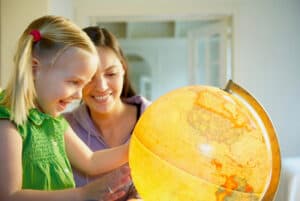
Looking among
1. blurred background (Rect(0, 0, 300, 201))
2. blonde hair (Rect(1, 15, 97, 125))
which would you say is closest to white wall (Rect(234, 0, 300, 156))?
blurred background (Rect(0, 0, 300, 201))

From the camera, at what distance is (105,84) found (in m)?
1.40

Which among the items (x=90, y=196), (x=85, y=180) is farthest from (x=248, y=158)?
(x=85, y=180)

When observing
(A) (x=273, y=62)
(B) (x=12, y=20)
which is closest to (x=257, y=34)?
(A) (x=273, y=62)

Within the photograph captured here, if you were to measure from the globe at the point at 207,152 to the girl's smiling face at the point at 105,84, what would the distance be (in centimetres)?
54

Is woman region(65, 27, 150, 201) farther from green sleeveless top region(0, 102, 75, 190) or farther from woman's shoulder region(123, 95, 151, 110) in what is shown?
green sleeveless top region(0, 102, 75, 190)

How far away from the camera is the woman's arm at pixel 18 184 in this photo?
94cm

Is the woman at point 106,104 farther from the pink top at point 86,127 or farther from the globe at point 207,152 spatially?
the globe at point 207,152

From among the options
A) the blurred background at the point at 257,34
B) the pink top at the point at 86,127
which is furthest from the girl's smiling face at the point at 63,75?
the blurred background at the point at 257,34

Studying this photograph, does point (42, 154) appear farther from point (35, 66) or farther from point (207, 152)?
point (207, 152)

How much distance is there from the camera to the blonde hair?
1006mm

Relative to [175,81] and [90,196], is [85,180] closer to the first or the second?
[90,196]

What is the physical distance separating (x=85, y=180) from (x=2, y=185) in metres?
0.39

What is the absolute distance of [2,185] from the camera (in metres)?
0.94

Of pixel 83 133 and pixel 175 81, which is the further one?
pixel 175 81
